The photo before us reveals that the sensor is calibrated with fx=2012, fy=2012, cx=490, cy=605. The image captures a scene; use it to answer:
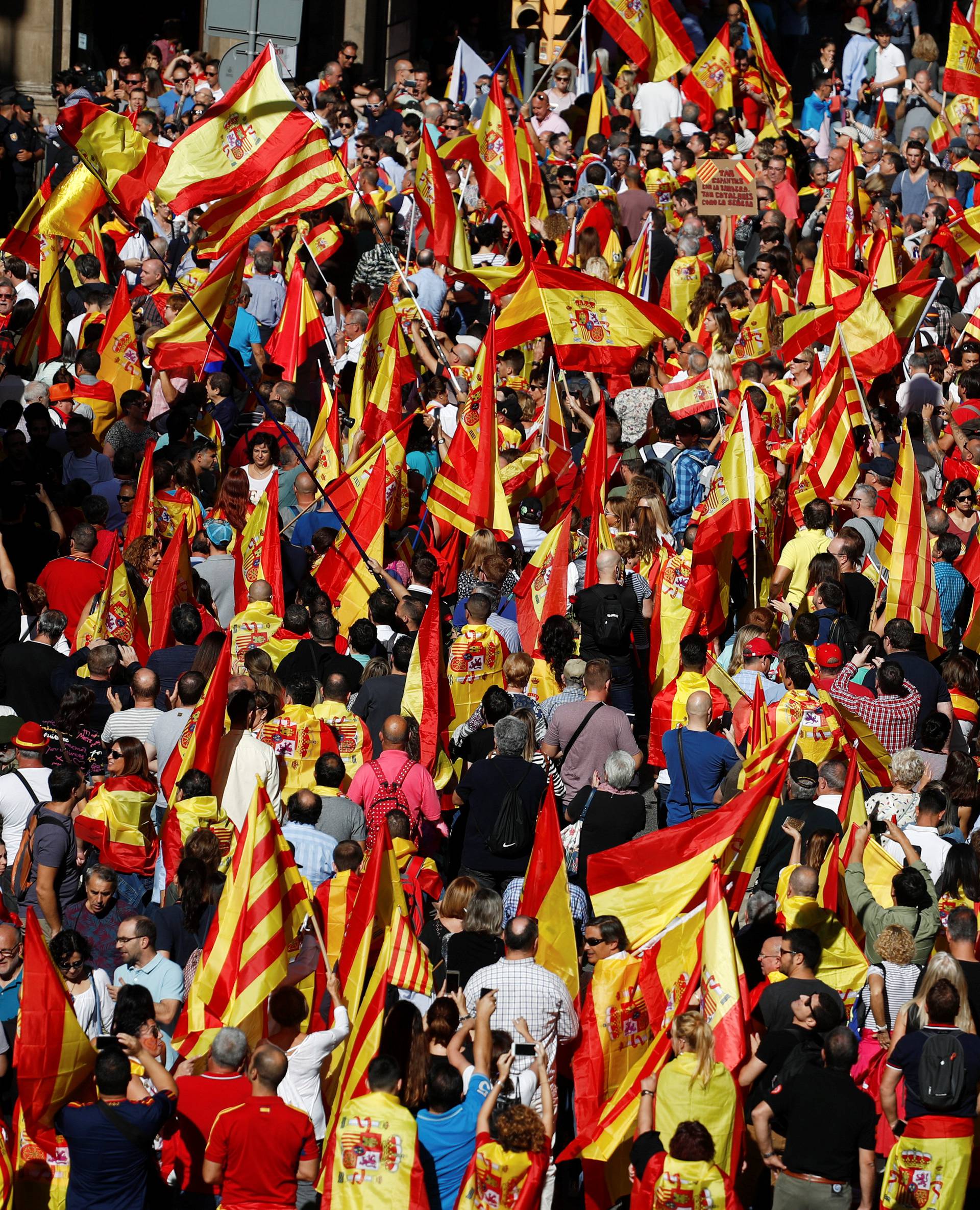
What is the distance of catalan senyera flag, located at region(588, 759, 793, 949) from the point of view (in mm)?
8930

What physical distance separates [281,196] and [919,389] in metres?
5.17

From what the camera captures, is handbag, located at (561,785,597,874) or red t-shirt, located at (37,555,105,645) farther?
red t-shirt, located at (37,555,105,645)

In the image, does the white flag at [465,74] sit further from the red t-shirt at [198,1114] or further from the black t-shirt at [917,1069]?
the red t-shirt at [198,1114]

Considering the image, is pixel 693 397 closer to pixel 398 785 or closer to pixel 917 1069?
pixel 398 785

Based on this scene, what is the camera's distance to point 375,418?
1459cm

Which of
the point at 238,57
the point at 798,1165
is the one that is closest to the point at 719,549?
the point at 798,1165

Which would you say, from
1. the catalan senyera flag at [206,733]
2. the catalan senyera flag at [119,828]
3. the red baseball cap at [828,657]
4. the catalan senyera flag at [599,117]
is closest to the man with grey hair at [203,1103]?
the catalan senyera flag at [119,828]

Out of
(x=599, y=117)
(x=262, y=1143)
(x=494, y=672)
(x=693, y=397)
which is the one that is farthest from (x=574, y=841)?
(x=599, y=117)

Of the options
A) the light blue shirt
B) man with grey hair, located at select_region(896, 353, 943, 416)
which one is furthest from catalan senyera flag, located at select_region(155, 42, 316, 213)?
the light blue shirt

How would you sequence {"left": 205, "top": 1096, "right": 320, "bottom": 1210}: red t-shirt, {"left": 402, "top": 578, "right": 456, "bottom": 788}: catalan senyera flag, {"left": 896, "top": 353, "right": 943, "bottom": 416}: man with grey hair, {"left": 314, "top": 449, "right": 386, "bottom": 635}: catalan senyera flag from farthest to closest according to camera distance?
{"left": 896, "top": 353, "right": 943, "bottom": 416}: man with grey hair, {"left": 314, "top": 449, "right": 386, "bottom": 635}: catalan senyera flag, {"left": 402, "top": 578, "right": 456, "bottom": 788}: catalan senyera flag, {"left": 205, "top": 1096, "right": 320, "bottom": 1210}: red t-shirt

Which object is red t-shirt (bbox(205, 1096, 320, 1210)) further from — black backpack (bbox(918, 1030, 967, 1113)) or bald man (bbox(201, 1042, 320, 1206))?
black backpack (bbox(918, 1030, 967, 1113))

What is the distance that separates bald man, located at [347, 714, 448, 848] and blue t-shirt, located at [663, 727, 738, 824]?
52.7 inches

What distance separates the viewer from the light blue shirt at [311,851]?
9.28 m

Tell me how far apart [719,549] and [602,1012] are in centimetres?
481
